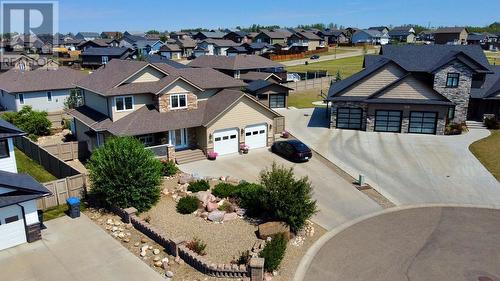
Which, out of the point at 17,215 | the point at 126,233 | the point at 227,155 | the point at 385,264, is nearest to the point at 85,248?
the point at 126,233

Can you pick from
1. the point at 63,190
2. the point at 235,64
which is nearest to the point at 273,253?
the point at 63,190

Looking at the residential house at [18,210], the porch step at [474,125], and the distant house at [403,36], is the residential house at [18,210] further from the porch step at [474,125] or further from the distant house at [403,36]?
the distant house at [403,36]

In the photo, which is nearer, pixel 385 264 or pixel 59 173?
pixel 385 264

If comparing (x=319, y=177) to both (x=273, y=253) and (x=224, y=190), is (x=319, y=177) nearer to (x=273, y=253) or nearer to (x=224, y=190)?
(x=224, y=190)

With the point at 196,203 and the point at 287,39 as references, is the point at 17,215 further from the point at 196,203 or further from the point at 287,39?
the point at 287,39

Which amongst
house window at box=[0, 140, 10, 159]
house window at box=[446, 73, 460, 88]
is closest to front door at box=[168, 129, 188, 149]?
house window at box=[0, 140, 10, 159]

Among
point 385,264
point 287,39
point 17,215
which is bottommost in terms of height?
point 385,264
